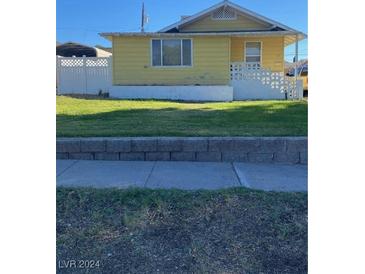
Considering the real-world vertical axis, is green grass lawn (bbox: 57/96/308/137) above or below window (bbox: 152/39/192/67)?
below

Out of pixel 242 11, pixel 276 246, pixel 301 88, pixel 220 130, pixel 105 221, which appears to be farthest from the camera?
pixel 242 11

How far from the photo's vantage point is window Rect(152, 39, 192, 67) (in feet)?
63.6

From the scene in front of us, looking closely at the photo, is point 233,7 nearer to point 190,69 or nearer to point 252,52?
point 252,52

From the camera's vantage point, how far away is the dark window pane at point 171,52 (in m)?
19.4

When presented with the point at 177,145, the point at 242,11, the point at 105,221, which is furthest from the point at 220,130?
the point at 242,11

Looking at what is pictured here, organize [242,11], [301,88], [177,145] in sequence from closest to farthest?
[177,145]
[301,88]
[242,11]

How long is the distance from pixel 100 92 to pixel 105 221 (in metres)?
17.6

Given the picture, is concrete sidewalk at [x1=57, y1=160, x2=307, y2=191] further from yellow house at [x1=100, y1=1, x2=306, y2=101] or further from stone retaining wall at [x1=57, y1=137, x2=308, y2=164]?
yellow house at [x1=100, y1=1, x2=306, y2=101]

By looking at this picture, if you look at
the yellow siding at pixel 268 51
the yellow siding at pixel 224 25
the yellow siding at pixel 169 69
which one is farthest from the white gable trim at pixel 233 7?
the yellow siding at pixel 169 69

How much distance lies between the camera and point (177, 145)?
651 cm

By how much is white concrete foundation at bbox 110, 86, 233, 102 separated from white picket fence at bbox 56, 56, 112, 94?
2091mm

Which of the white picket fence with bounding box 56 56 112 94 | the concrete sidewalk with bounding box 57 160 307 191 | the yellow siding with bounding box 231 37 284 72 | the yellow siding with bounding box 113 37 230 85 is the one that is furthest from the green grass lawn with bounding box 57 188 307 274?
the white picket fence with bounding box 56 56 112 94
